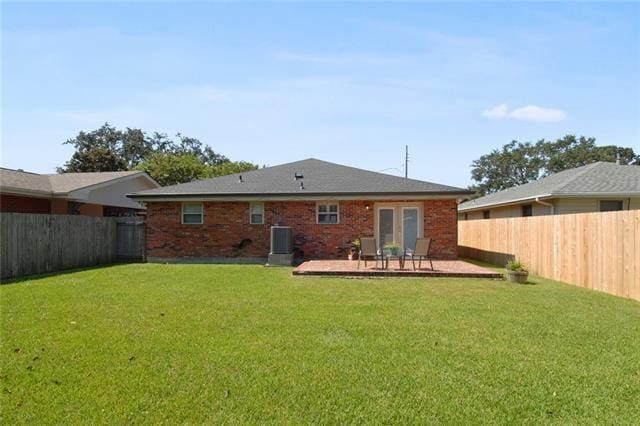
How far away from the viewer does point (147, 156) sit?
50750 mm

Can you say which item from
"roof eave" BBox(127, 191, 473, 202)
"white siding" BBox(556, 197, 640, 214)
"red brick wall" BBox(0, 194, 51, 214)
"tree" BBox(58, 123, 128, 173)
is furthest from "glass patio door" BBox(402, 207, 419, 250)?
"tree" BBox(58, 123, 128, 173)

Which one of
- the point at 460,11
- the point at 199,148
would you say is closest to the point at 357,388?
the point at 460,11

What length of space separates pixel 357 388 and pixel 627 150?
56.2m

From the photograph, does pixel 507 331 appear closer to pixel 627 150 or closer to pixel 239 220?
pixel 239 220

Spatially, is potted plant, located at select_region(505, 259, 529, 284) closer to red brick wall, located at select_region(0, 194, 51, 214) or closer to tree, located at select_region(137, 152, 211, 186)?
red brick wall, located at select_region(0, 194, 51, 214)

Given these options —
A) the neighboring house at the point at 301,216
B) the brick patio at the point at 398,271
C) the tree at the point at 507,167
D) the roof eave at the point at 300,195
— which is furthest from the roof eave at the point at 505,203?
the tree at the point at 507,167

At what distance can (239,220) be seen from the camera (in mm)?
16156

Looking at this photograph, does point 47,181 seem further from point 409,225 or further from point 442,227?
point 442,227

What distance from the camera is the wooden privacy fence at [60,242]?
11260 millimetres

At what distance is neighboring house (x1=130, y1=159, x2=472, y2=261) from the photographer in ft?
50.4

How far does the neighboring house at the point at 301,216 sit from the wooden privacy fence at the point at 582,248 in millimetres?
2359

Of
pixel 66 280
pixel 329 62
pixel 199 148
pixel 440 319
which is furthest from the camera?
pixel 199 148

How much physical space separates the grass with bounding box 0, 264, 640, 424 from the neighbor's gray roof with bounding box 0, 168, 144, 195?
913 cm

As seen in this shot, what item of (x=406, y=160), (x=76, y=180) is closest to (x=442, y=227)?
(x=76, y=180)
